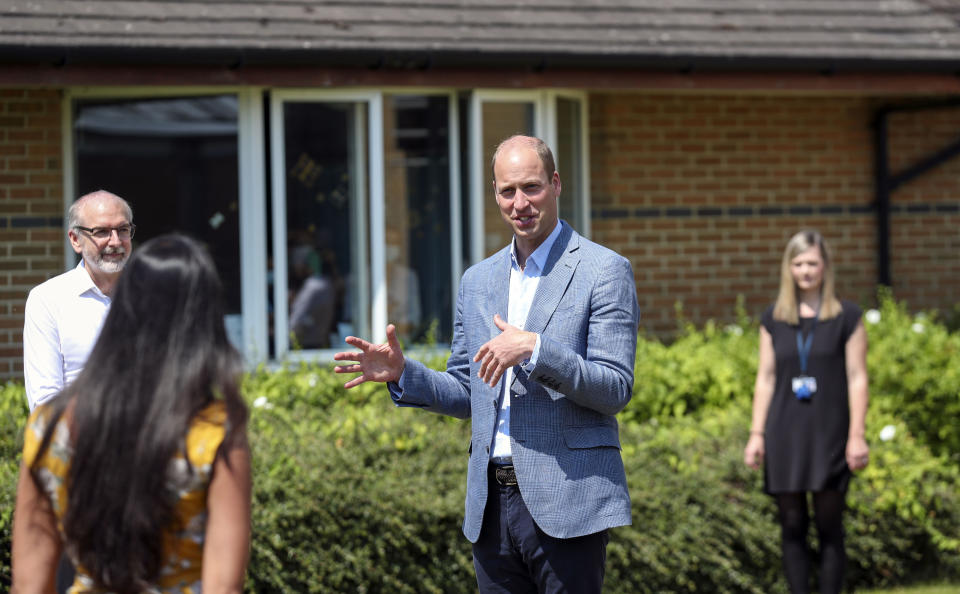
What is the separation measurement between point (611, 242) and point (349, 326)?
2.05 meters

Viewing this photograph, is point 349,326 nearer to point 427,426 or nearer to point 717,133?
point 427,426

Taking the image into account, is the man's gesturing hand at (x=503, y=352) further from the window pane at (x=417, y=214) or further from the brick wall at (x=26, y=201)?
the brick wall at (x=26, y=201)

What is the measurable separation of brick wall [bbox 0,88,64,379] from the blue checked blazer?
4.79 m

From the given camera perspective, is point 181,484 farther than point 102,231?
No

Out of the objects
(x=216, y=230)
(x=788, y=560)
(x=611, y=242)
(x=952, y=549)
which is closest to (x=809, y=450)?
(x=788, y=560)

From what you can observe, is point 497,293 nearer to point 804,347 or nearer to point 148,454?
point 148,454

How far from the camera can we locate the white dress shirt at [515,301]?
3473mm

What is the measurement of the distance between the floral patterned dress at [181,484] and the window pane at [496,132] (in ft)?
18.5

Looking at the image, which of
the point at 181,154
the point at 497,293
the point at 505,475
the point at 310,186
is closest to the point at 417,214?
the point at 310,186

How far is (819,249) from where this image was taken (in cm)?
577

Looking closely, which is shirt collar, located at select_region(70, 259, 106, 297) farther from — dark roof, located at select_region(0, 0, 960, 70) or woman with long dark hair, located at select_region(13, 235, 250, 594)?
dark roof, located at select_region(0, 0, 960, 70)

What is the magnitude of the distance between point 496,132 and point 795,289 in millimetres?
Result: 2809

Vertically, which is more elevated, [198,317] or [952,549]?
[198,317]

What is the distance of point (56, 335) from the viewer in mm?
3951
